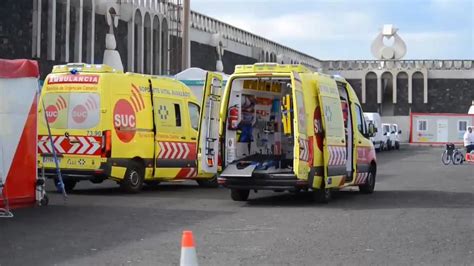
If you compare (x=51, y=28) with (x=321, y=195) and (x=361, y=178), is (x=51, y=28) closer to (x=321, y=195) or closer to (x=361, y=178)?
(x=361, y=178)

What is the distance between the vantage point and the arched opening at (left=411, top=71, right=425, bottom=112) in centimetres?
7269

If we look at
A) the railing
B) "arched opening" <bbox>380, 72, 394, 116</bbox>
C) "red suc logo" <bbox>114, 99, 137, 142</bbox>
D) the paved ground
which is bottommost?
the paved ground

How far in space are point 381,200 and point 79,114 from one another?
625 cm

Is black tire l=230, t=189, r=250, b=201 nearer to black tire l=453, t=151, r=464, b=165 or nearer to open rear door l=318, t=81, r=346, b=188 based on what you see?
open rear door l=318, t=81, r=346, b=188

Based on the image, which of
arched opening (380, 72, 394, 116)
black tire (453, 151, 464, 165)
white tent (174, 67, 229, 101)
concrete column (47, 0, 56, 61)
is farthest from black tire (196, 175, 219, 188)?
arched opening (380, 72, 394, 116)

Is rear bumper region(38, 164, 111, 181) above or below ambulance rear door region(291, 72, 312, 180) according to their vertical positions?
below

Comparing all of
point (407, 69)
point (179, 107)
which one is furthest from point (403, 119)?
point (179, 107)

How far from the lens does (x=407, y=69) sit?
73.0m

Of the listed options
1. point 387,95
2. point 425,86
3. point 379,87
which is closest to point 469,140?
point 425,86

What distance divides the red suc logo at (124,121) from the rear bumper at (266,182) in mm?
2603

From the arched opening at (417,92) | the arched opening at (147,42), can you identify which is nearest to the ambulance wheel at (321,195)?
the arched opening at (147,42)

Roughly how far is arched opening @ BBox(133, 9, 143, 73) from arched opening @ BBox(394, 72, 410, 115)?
140 ft

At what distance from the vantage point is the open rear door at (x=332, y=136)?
14312 millimetres

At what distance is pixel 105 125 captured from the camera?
15.2 meters
